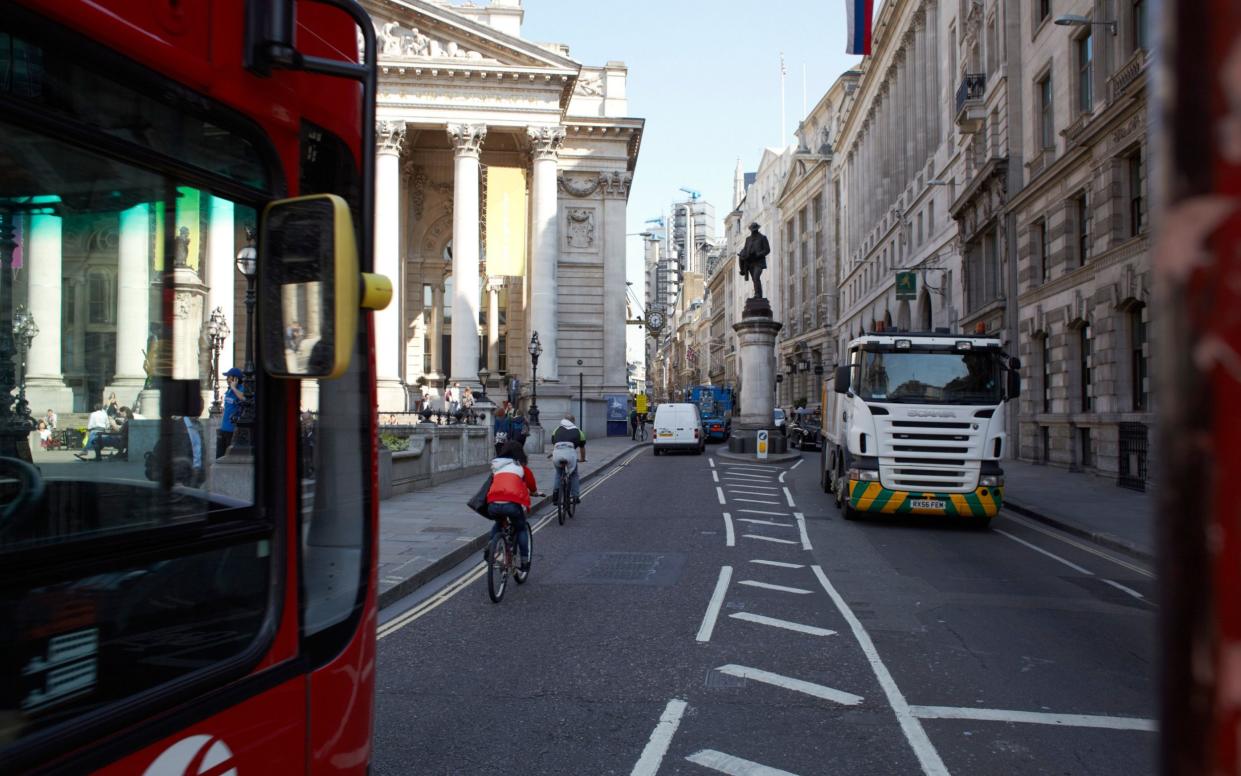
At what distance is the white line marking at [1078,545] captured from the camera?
11930 millimetres

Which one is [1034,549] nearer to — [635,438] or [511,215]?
[511,215]

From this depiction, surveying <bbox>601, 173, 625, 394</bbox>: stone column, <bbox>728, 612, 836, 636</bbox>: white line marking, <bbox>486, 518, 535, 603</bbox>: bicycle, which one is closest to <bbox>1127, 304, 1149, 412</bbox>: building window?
<bbox>728, 612, 836, 636</bbox>: white line marking

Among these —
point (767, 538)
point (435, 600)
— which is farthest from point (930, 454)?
point (435, 600)

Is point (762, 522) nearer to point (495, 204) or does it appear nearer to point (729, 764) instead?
point (729, 764)

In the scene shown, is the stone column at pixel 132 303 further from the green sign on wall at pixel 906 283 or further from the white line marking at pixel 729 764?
the green sign on wall at pixel 906 283

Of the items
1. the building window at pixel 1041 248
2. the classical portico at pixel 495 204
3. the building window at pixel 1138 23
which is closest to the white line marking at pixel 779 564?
the building window at pixel 1138 23

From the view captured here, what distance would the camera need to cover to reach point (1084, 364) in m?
26.3

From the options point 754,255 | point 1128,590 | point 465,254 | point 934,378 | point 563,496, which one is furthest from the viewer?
point 465,254

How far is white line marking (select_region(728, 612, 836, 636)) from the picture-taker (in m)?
8.02

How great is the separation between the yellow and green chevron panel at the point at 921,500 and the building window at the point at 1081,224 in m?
13.4

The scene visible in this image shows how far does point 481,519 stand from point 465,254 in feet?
99.3

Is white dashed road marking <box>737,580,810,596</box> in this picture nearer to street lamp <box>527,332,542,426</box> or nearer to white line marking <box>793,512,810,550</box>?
white line marking <box>793,512,810,550</box>

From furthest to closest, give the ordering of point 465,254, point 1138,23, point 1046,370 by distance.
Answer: point 465,254
point 1046,370
point 1138,23

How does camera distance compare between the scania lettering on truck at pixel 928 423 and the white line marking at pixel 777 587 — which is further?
the scania lettering on truck at pixel 928 423
